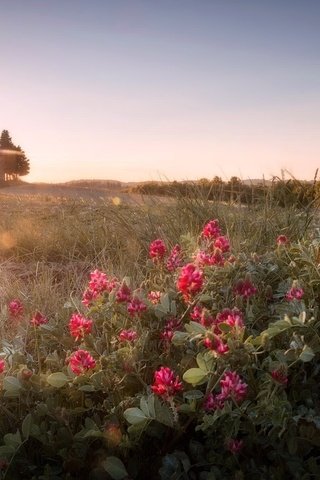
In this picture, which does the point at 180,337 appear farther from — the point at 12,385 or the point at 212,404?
the point at 12,385

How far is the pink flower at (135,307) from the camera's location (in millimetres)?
2318

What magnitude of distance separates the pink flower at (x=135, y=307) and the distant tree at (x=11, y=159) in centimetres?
5261

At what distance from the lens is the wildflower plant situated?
6.07ft

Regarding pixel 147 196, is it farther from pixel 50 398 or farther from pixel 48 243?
pixel 50 398

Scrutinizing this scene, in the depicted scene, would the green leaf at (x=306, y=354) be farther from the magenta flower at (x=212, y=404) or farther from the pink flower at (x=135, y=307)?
the pink flower at (x=135, y=307)

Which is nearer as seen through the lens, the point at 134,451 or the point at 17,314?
the point at 134,451

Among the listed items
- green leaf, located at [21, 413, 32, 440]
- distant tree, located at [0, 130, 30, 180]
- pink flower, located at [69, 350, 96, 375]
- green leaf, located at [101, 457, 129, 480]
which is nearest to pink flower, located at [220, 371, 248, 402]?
green leaf, located at [101, 457, 129, 480]

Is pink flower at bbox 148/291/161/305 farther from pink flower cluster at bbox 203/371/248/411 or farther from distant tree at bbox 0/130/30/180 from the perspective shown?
distant tree at bbox 0/130/30/180

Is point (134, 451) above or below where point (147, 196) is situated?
below

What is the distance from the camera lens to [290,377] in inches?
83.7

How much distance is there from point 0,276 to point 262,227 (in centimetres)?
224

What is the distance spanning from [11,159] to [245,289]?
5770cm

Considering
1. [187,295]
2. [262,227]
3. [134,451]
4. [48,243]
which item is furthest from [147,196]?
[134,451]

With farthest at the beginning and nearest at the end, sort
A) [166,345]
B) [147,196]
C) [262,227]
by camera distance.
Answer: [147,196] → [262,227] → [166,345]
